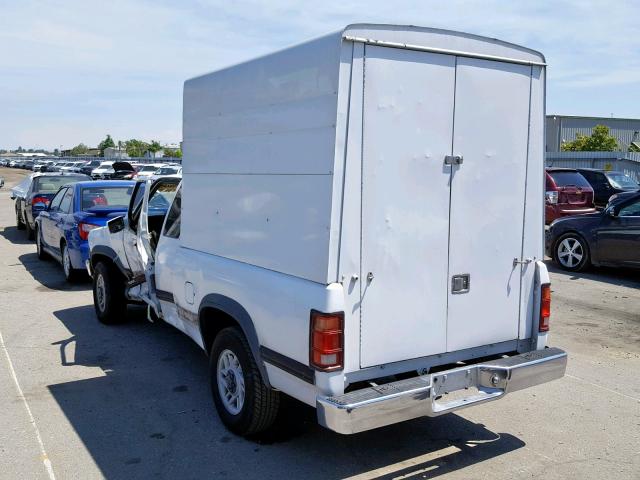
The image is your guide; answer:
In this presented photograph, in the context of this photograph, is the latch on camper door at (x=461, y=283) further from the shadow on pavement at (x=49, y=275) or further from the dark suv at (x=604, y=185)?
the dark suv at (x=604, y=185)

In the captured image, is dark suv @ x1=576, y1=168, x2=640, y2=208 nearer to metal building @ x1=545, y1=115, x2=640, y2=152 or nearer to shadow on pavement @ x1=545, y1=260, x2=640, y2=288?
shadow on pavement @ x1=545, y1=260, x2=640, y2=288

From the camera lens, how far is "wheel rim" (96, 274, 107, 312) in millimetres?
7598

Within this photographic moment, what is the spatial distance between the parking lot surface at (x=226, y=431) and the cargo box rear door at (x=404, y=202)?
0.89m

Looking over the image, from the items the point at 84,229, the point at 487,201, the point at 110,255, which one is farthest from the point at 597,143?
the point at 487,201

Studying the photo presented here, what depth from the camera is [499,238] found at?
4430 millimetres

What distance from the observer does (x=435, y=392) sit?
3.89 m

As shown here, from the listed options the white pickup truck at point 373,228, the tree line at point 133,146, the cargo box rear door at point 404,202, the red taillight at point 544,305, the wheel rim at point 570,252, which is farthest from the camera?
the tree line at point 133,146

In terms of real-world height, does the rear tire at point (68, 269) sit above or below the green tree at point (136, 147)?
below

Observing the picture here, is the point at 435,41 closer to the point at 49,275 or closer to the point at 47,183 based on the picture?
the point at 49,275

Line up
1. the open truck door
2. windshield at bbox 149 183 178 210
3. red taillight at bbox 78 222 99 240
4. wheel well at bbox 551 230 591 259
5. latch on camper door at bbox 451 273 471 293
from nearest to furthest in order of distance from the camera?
latch on camper door at bbox 451 273 471 293, the open truck door, windshield at bbox 149 183 178 210, red taillight at bbox 78 222 99 240, wheel well at bbox 551 230 591 259

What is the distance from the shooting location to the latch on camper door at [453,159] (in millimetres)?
4113

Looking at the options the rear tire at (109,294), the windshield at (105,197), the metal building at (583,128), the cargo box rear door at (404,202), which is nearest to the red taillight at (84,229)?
the windshield at (105,197)

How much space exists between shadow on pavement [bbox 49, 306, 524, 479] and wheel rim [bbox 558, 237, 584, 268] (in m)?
7.23

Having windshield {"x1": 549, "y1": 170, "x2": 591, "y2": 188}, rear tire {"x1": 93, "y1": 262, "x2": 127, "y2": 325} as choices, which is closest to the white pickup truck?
rear tire {"x1": 93, "y1": 262, "x2": 127, "y2": 325}
